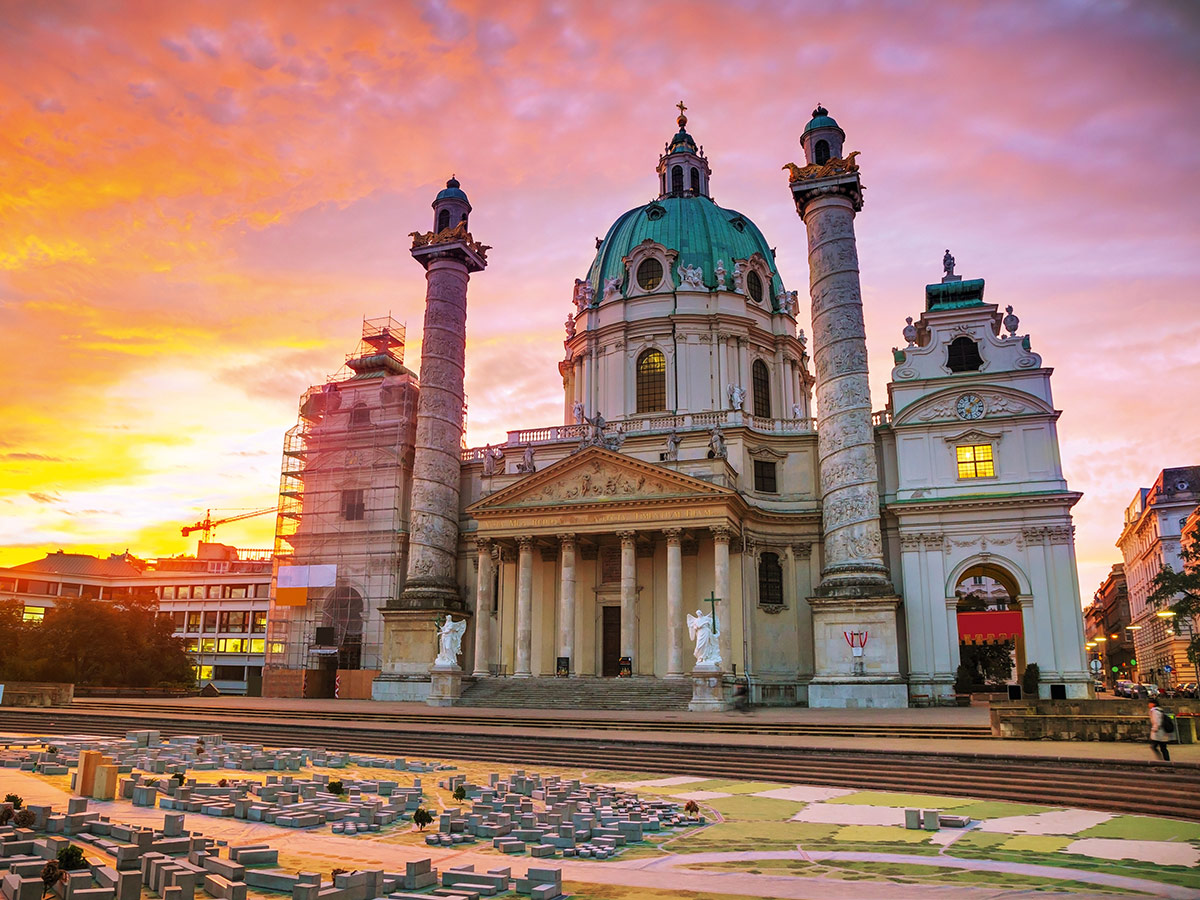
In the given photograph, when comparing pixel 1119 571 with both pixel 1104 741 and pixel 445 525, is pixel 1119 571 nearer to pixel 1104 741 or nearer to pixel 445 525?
pixel 445 525

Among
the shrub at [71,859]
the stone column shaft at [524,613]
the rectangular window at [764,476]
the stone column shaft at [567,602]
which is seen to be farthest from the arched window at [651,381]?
the shrub at [71,859]

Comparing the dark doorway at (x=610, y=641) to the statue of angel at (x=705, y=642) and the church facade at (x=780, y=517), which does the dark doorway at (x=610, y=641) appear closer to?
the church facade at (x=780, y=517)

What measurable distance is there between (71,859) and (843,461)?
35495mm

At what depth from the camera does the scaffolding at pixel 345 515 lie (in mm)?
50000

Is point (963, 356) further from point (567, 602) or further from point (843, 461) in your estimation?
point (567, 602)

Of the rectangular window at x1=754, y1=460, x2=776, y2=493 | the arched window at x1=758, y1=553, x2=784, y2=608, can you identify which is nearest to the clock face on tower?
the rectangular window at x1=754, y1=460, x2=776, y2=493

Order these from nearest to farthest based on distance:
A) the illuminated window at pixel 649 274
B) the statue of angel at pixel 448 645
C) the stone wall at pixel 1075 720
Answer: the stone wall at pixel 1075 720, the statue of angel at pixel 448 645, the illuminated window at pixel 649 274

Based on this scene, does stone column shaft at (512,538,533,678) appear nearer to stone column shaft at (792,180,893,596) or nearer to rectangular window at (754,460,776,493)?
rectangular window at (754,460,776,493)

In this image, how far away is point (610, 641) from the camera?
44.6 metres

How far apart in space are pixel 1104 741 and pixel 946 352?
2611 centimetres

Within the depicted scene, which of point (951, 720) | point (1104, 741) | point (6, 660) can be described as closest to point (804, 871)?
point (1104, 741)

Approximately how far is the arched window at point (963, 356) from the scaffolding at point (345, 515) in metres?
29.9

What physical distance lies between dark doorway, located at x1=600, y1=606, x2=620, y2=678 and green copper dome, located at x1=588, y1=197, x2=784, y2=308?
64.5ft

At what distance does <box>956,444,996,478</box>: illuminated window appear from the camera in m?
42.1
